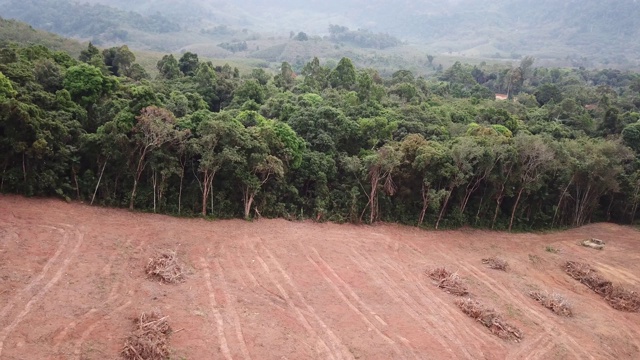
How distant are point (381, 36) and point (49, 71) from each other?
179m

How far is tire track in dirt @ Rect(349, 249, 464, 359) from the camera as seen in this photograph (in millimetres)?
14540

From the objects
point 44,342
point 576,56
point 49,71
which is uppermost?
point 576,56

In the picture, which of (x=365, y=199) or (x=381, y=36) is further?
(x=381, y=36)

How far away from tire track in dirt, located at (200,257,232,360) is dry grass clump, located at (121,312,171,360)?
1395mm

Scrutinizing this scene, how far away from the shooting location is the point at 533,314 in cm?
1705

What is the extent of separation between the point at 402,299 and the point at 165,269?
27.9 ft

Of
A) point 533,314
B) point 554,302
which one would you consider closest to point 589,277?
point 554,302

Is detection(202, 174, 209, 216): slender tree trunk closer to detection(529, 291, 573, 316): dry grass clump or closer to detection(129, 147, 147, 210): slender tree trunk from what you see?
detection(129, 147, 147, 210): slender tree trunk

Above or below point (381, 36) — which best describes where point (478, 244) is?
below

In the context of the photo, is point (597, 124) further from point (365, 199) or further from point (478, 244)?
point (365, 199)

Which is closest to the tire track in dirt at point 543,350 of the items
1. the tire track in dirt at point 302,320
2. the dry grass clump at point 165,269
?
the tire track in dirt at point 302,320

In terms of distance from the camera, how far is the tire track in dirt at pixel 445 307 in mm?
14807

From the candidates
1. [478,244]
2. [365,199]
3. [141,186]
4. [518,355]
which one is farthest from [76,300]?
[478,244]

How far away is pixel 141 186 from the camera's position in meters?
21.2
